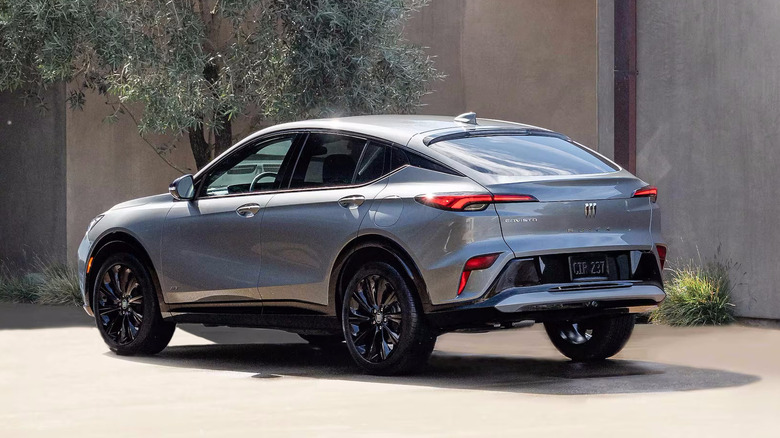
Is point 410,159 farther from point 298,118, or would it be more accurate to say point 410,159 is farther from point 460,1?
point 460,1

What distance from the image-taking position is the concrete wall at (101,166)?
59.2ft

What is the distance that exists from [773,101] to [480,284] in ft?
17.7

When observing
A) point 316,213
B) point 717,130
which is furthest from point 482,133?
point 717,130

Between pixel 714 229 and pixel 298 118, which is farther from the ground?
pixel 298 118

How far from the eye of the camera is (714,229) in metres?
13.2

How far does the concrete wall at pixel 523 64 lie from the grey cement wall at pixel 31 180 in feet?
16.5

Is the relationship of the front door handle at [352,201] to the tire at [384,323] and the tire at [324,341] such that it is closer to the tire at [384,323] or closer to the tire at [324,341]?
the tire at [384,323]

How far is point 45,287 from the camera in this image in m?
16.8

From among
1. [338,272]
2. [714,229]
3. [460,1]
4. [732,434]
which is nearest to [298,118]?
[460,1]

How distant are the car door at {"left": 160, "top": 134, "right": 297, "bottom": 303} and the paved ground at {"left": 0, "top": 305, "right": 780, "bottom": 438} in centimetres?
58

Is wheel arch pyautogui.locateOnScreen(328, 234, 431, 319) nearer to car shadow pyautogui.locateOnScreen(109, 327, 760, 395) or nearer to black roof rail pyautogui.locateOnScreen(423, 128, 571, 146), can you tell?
car shadow pyautogui.locateOnScreen(109, 327, 760, 395)

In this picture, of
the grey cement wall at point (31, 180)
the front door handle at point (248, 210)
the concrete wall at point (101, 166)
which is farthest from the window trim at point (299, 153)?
the grey cement wall at point (31, 180)

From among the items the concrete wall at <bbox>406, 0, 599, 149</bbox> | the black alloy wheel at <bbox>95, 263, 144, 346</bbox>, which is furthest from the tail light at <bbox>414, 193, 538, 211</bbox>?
the concrete wall at <bbox>406, 0, 599, 149</bbox>

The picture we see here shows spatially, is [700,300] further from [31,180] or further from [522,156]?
[31,180]
